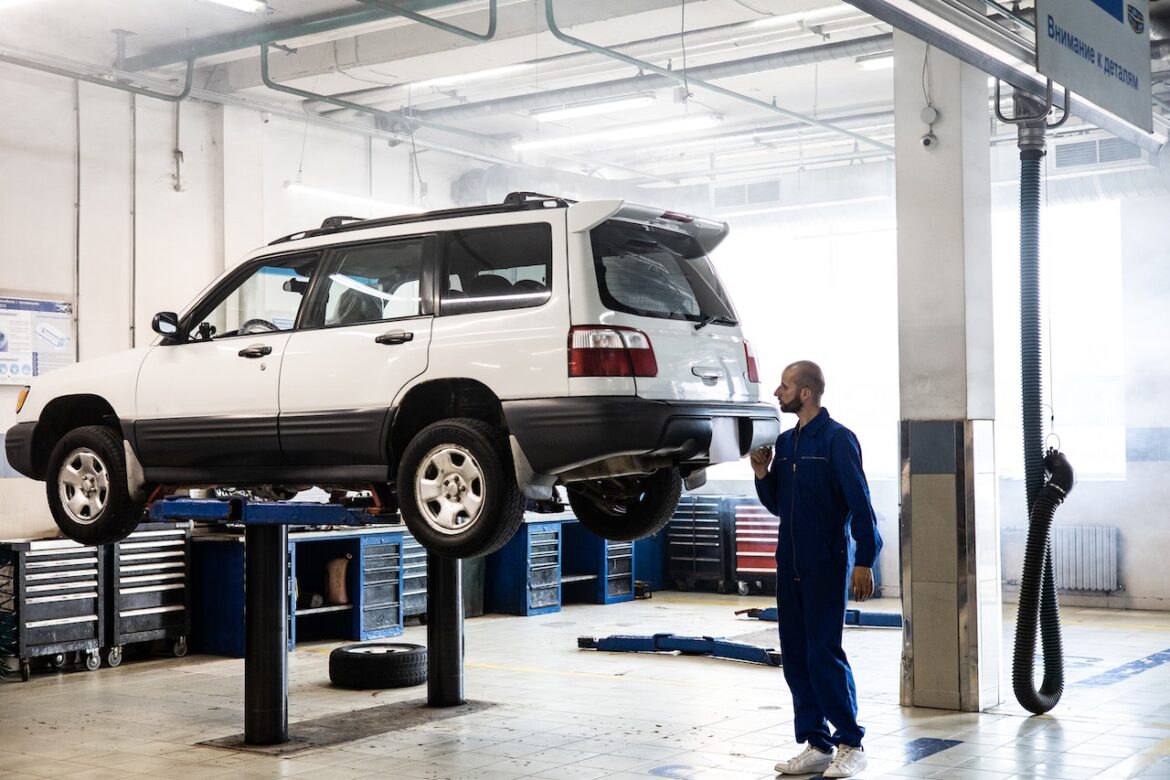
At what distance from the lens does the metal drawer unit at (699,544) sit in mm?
14312

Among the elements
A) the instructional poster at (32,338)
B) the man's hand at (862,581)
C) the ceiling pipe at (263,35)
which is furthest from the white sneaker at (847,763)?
the instructional poster at (32,338)

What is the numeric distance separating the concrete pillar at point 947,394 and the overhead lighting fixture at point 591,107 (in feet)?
13.5

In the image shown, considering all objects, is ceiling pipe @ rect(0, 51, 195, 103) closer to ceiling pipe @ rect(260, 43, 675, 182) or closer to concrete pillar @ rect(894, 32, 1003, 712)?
ceiling pipe @ rect(260, 43, 675, 182)

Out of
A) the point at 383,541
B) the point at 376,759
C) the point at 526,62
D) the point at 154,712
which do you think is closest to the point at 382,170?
the point at 526,62

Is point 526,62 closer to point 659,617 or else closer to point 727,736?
point 659,617

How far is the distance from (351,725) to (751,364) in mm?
3423

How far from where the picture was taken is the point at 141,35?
35.7ft

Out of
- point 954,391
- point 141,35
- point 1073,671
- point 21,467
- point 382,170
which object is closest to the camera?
point 21,467

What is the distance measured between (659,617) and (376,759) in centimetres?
606

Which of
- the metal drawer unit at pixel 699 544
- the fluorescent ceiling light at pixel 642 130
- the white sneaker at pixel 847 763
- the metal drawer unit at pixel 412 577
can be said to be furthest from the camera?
the metal drawer unit at pixel 699 544

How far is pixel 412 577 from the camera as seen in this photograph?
11.5 meters

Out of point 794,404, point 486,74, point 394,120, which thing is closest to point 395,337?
point 794,404

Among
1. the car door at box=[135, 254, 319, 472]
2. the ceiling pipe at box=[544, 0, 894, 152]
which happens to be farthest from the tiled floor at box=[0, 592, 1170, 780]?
the ceiling pipe at box=[544, 0, 894, 152]

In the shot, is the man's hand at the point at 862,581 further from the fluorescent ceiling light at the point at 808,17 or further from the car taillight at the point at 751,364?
the fluorescent ceiling light at the point at 808,17
